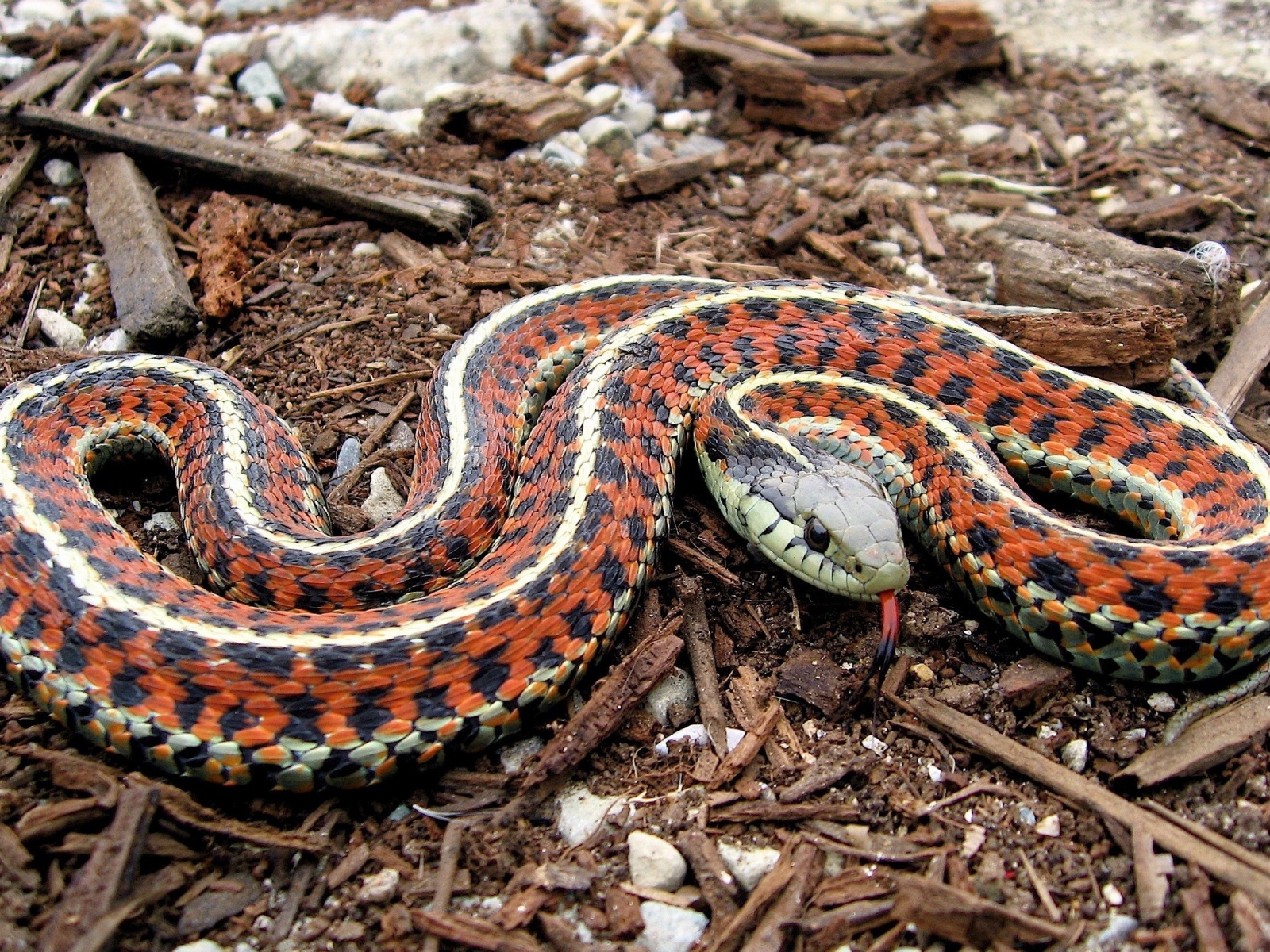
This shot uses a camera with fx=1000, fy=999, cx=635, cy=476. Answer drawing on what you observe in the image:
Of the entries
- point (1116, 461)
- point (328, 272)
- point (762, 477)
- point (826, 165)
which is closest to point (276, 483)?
point (328, 272)

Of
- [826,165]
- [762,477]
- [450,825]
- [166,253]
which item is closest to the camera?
[450,825]

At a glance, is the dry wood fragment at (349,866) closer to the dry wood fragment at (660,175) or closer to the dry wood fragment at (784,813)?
the dry wood fragment at (784,813)

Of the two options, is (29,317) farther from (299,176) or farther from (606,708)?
(606,708)

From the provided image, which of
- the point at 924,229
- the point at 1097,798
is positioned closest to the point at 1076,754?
the point at 1097,798

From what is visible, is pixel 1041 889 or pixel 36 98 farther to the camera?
pixel 36 98

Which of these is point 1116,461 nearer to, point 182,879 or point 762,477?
point 762,477

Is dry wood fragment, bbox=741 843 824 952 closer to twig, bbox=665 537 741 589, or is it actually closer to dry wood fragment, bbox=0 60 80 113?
twig, bbox=665 537 741 589
